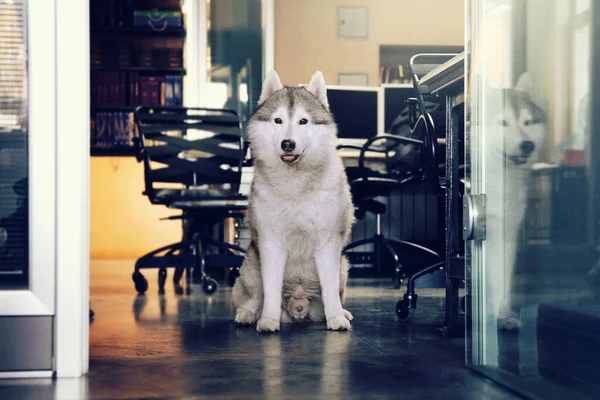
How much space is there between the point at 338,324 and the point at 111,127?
4.57m

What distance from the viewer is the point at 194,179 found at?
4.32 meters

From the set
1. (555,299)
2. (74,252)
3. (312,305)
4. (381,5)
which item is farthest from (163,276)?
(381,5)

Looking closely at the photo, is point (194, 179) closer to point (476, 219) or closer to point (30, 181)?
point (30, 181)

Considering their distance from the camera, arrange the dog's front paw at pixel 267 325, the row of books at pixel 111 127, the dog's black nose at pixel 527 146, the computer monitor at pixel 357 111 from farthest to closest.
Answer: the row of books at pixel 111 127
the computer monitor at pixel 357 111
the dog's front paw at pixel 267 325
the dog's black nose at pixel 527 146

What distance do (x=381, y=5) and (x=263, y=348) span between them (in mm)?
5289

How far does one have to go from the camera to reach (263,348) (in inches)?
84.3

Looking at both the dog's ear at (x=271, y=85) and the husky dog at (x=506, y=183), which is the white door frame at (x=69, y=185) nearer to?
the husky dog at (x=506, y=183)

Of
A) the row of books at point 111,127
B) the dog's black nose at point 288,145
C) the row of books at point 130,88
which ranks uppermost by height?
the row of books at point 130,88

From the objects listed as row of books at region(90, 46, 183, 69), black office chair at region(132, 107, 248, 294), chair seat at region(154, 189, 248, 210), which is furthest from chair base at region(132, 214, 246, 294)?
row of books at region(90, 46, 183, 69)

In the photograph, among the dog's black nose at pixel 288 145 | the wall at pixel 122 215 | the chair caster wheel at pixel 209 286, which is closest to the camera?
the dog's black nose at pixel 288 145

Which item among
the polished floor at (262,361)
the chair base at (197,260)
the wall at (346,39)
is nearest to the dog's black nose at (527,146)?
the polished floor at (262,361)

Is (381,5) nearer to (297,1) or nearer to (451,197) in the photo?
(297,1)

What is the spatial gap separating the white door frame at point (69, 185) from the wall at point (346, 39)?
4812 mm

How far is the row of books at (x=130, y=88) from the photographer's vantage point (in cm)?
656
